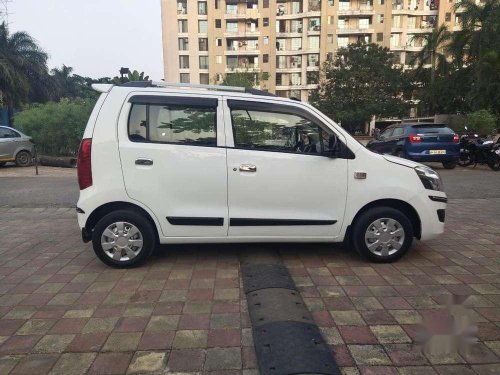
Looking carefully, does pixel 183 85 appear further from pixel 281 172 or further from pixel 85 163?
pixel 281 172

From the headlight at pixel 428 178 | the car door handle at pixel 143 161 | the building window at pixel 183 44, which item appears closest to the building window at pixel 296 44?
the building window at pixel 183 44

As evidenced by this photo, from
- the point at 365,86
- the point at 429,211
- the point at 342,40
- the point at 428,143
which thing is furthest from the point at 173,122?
the point at 342,40

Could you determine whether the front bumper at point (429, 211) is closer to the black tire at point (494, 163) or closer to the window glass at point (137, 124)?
the window glass at point (137, 124)

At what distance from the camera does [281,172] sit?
4.08m

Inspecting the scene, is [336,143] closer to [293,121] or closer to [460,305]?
[293,121]

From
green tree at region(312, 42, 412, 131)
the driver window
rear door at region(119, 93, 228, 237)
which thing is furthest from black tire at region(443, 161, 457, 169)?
green tree at region(312, 42, 412, 131)

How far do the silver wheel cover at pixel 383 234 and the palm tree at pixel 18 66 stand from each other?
1164 inches

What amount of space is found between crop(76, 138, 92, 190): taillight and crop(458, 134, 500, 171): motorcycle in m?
12.9

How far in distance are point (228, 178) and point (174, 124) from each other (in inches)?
32.4

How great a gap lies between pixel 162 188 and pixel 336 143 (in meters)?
1.93

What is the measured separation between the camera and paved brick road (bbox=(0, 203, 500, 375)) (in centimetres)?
257

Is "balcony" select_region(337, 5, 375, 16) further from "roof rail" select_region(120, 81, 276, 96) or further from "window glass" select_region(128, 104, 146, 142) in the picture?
"window glass" select_region(128, 104, 146, 142)

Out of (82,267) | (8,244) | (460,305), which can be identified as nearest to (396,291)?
(460,305)

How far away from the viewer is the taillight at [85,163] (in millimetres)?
3975
